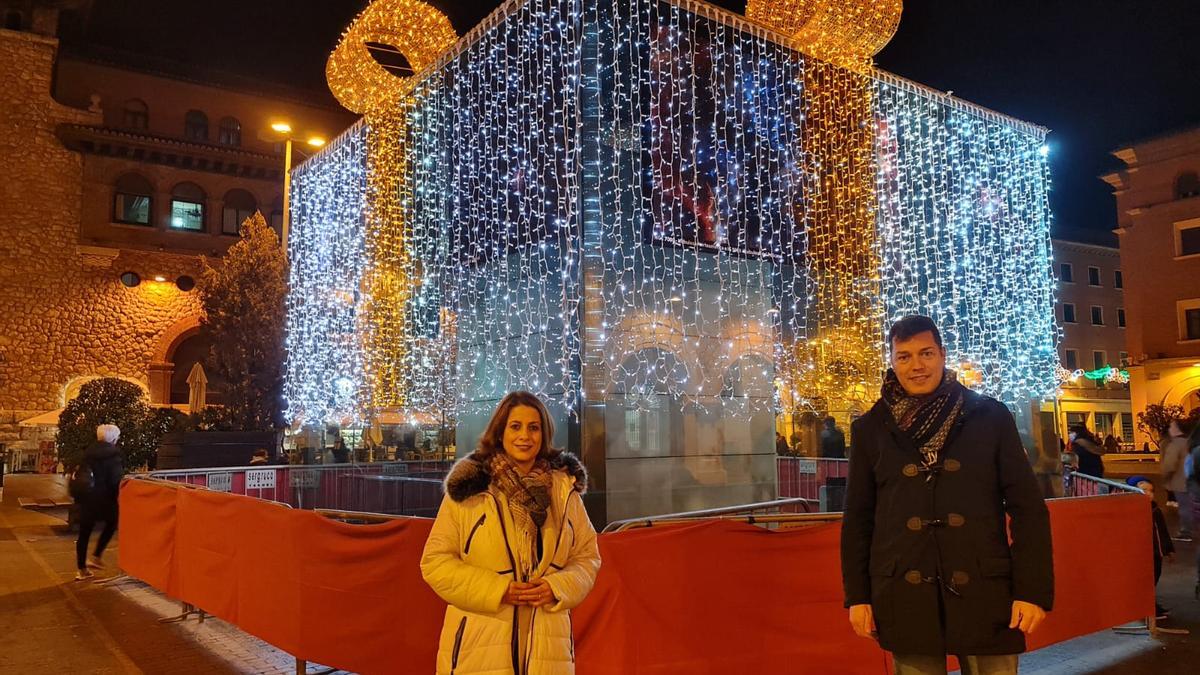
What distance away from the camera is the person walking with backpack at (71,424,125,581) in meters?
9.73

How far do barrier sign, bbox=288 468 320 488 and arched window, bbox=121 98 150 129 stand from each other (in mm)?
23694

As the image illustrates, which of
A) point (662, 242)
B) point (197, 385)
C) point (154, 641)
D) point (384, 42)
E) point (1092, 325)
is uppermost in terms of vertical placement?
point (384, 42)

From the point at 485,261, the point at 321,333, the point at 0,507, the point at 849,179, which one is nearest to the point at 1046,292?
the point at 849,179

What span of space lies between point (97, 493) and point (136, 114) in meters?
27.2

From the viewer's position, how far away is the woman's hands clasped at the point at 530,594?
9.75 ft

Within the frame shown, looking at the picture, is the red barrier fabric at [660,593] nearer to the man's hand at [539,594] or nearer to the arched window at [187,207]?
the man's hand at [539,594]

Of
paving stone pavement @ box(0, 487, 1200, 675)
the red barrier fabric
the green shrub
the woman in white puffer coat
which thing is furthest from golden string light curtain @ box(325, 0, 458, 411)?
the woman in white puffer coat

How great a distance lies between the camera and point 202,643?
22.7 ft

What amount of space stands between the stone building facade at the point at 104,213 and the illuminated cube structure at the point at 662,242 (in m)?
15.8

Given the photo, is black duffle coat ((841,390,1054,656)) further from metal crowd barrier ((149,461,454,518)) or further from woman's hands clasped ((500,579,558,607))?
metal crowd barrier ((149,461,454,518))

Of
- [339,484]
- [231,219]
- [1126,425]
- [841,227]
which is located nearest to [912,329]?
[841,227]

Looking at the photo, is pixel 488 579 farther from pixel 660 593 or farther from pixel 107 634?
pixel 107 634

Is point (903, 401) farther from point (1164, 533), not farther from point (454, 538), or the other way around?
point (1164, 533)

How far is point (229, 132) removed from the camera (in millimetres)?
34469
